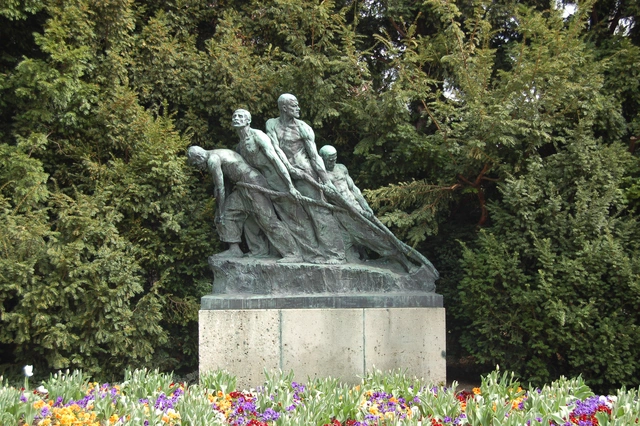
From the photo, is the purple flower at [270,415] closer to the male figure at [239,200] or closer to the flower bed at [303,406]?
the flower bed at [303,406]

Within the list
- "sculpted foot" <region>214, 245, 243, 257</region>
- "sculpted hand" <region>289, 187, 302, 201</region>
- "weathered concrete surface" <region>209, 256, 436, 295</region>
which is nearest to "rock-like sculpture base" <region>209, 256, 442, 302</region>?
"weathered concrete surface" <region>209, 256, 436, 295</region>

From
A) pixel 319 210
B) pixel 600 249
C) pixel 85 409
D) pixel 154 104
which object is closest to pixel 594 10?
pixel 600 249

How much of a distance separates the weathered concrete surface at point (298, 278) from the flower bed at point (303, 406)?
1.65 metres

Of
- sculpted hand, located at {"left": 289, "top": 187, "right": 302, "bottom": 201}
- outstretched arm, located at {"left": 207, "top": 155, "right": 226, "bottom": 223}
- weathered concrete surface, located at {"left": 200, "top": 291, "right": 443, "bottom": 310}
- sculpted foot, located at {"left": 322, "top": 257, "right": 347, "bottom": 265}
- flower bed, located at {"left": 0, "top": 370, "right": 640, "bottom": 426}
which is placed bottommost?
flower bed, located at {"left": 0, "top": 370, "right": 640, "bottom": 426}

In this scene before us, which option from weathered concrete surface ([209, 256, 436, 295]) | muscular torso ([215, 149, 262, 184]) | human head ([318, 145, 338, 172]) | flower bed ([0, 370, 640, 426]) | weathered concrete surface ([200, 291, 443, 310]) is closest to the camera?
flower bed ([0, 370, 640, 426])

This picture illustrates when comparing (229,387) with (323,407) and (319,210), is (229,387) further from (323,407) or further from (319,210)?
(319,210)

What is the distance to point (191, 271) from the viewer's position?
7.94 metres

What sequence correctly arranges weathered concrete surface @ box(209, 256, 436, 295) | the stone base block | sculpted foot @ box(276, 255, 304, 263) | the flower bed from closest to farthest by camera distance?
the flower bed, the stone base block, weathered concrete surface @ box(209, 256, 436, 295), sculpted foot @ box(276, 255, 304, 263)

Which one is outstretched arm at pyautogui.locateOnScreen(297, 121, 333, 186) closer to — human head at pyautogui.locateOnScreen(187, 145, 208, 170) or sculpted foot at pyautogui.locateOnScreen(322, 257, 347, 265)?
sculpted foot at pyautogui.locateOnScreen(322, 257, 347, 265)

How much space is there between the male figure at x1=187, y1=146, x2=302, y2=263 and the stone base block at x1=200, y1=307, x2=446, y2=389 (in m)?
0.78

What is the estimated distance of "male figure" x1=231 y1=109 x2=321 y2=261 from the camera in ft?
21.7

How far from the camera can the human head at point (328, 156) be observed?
6.94 m

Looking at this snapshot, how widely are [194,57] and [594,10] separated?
230 inches

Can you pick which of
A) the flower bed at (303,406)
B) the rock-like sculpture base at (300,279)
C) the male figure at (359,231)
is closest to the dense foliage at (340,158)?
the male figure at (359,231)
